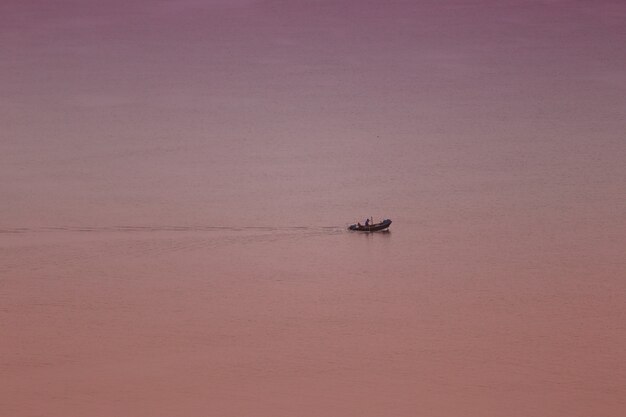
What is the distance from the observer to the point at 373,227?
400 inches

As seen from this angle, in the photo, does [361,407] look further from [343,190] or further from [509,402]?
[343,190]

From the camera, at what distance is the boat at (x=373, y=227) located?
10.1m

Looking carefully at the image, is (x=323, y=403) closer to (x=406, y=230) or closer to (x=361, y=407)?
(x=361, y=407)

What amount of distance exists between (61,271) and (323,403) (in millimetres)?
2719

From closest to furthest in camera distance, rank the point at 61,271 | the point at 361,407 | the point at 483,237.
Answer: the point at 361,407
the point at 61,271
the point at 483,237

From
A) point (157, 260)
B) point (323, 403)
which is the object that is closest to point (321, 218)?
point (157, 260)

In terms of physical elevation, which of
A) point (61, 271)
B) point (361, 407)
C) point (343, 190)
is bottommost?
point (361, 407)

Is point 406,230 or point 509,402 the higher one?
point 406,230

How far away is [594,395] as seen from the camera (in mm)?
7617

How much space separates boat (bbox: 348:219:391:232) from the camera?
10.1 m

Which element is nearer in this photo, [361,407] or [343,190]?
[361,407]

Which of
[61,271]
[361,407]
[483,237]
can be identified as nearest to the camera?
[361,407]

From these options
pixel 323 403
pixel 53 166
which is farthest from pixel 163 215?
pixel 323 403

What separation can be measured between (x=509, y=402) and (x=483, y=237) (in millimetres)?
2748
